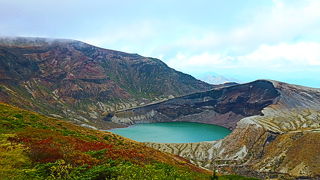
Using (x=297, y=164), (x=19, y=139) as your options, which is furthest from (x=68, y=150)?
(x=297, y=164)

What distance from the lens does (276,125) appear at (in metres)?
119

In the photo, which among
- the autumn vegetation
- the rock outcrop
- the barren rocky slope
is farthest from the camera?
the barren rocky slope

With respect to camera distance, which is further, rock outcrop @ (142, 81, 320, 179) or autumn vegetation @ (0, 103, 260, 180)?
rock outcrop @ (142, 81, 320, 179)

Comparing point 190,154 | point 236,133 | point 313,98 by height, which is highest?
point 313,98

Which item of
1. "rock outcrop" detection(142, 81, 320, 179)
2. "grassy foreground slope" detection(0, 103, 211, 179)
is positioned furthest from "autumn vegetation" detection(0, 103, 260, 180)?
"rock outcrop" detection(142, 81, 320, 179)

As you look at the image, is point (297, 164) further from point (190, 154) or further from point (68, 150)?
point (68, 150)

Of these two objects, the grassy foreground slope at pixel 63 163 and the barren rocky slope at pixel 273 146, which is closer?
the grassy foreground slope at pixel 63 163

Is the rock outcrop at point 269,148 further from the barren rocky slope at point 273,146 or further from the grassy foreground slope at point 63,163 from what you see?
the grassy foreground slope at point 63,163

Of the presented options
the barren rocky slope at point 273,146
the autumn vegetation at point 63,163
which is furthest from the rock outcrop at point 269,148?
the autumn vegetation at point 63,163

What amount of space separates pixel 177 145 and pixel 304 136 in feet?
168

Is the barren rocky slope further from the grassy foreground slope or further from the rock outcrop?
the grassy foreground slope

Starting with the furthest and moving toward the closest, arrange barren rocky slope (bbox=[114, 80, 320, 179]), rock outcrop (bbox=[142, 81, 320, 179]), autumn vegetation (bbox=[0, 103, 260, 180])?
barren rocky slope (bbox=[114, 80, 320, 179]) < rock outcrop (bbox=[142, 81, 320, 179]) < autumn vegetation (bbox=[0, 103, 260, 180])

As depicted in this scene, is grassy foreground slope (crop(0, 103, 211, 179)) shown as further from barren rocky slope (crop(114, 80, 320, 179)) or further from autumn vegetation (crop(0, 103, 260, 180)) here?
barren rocky slope (crop(114, 80, 320, 179))

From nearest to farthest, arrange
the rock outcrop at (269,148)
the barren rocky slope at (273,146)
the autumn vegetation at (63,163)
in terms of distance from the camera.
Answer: the autumn vegetation at (63,163) < the rock outcrop at (269,148) < the barren rocky slope at (273,146)
